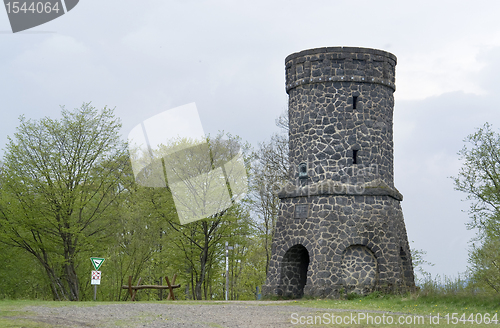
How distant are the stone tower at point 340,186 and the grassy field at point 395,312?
4.72 feet

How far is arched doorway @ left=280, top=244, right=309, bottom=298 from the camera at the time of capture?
887 inches

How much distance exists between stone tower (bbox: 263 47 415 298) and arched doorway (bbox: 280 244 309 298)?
4 centimetres

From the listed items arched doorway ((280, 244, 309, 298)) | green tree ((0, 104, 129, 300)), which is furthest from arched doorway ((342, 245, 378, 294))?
green tree ((0, 104, 129, 300))

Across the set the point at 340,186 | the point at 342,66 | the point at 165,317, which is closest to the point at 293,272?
the point at 340,186

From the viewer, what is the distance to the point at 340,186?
2172cm

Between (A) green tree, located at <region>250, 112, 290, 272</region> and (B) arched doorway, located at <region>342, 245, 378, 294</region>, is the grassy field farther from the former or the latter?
(A) green tree, located at <region>250, 112, 290, 272</region>

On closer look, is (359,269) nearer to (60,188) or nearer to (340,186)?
(340,186)

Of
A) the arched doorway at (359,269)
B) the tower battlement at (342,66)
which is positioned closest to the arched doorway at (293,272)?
the arched doorway at (359,269)

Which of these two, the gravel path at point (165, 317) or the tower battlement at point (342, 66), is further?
the tower battlement at point (342, 66)

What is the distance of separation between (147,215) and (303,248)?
39.3 ft

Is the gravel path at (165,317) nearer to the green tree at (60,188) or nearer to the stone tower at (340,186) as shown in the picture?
the stone tower at (340,186)

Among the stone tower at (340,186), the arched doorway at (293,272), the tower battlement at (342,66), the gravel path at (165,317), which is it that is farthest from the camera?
the arched doorway at (293,272)

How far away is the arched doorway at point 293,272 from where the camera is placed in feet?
73.9

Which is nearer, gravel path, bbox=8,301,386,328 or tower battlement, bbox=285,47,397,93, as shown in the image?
gravel path, bbox=8,301,386,328
